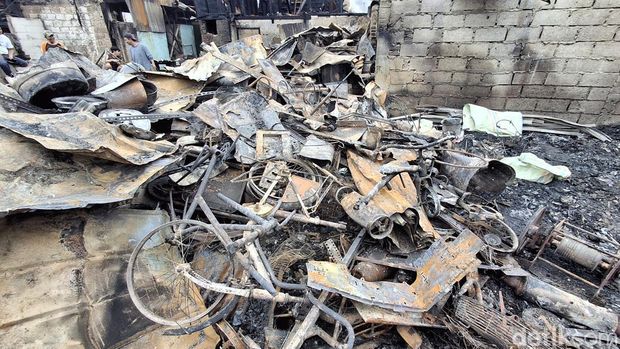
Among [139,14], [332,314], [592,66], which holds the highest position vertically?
[139,14]

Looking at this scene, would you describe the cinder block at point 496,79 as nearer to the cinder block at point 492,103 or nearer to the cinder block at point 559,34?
the cinder block at point 492,103

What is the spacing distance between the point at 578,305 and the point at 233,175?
392 cm

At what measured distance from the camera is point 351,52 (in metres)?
8.56

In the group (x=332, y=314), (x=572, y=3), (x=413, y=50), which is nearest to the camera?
(x=332, y=314)

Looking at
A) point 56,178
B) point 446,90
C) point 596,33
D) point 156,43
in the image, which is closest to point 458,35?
point 446,90

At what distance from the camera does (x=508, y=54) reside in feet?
20.6

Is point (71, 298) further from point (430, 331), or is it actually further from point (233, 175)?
point (430, 331)

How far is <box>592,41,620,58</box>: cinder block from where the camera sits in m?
5.62

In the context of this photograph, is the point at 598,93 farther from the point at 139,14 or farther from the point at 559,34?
the point at 139,14

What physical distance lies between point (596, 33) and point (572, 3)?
73 centimetres

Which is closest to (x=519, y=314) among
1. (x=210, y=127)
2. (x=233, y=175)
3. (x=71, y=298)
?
(x=233, y=175)

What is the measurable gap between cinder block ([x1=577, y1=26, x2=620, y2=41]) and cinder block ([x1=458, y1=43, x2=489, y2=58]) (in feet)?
5.06

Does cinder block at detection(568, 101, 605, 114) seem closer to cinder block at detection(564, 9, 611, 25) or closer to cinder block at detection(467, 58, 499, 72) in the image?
cinder block at detection(564, 9, 611, 25)

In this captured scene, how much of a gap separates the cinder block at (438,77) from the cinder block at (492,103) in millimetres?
851
